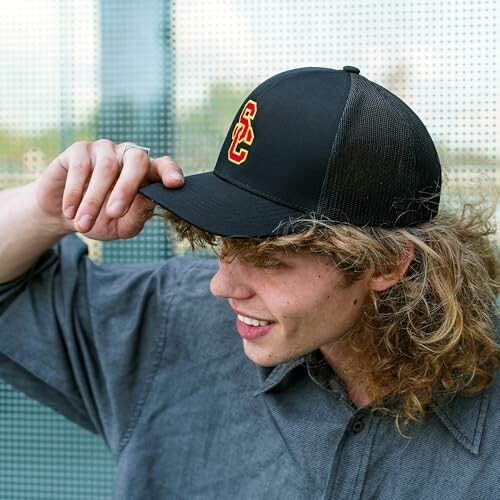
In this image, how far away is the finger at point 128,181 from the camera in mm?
1355

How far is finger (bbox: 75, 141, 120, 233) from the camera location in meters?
1.36

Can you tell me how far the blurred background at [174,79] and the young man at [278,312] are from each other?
37 centimetres

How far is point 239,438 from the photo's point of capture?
161 centimetres

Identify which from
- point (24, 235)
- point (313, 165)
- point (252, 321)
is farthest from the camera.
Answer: point (24, 235)

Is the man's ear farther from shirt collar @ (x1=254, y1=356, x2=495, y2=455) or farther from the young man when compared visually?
shirt collar @ (x1=254, y1=356, x2=495, y2=455)

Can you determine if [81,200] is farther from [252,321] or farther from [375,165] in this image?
[375,165]

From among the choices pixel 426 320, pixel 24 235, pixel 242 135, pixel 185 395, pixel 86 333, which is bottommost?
pixel 185 395

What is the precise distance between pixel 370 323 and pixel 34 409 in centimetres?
103

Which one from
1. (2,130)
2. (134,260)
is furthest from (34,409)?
(2,130)

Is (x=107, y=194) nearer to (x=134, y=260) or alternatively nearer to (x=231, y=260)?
(x=231, y=260)

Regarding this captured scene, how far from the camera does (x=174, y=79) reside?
204 cm

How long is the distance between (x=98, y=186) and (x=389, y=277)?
0.53 metres

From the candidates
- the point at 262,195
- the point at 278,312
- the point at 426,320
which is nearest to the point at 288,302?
the point at 278,312

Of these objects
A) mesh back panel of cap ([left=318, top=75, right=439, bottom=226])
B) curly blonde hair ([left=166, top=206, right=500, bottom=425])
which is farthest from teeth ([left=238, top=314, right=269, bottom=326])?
mesh back panel of cap ([left=318, top=75, right=439, bottom=226])
